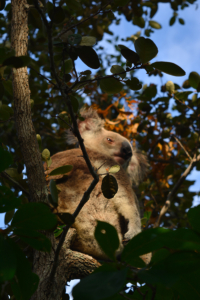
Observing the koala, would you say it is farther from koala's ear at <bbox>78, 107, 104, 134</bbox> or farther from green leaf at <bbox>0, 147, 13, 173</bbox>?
green leaf at <bbox>0, 147, 13, 173</bbox>

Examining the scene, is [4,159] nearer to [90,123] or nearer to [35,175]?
[35,175]

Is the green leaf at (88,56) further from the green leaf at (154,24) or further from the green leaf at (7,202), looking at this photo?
the green leaf at (154,24)

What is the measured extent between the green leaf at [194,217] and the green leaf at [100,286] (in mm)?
230

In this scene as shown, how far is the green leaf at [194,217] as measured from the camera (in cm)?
68

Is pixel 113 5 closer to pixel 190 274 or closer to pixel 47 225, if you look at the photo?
pixel 47 225

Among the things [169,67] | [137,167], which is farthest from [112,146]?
[169,67]

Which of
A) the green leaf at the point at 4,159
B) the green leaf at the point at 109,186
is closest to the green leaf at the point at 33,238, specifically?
the green leaf at the point at 4,159

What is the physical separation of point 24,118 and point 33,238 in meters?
0.89

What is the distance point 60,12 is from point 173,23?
3.62 meters

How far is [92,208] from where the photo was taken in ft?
7.02

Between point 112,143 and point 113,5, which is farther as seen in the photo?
point 112,143

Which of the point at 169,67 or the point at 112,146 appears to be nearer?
the point at 169,67

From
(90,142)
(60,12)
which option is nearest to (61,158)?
(90,142)

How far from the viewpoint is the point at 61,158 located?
252 cm
